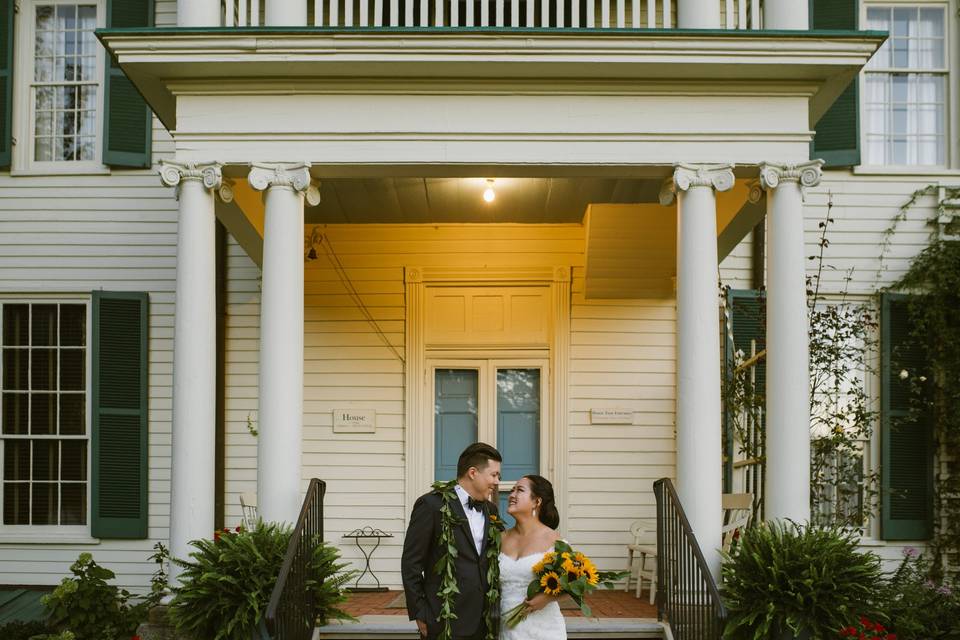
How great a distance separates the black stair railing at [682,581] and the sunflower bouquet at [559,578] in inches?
43.8

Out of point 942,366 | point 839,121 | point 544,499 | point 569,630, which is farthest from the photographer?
point 839,121

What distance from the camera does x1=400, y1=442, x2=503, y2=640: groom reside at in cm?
534

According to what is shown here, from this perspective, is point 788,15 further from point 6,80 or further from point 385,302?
point 6,80

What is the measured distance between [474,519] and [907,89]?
25.6 feet

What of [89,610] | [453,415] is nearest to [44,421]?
[89,610]

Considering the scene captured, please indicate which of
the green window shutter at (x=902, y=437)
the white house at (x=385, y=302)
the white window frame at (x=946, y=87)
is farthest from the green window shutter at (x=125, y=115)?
the green window shutter at (x=902, y=437)

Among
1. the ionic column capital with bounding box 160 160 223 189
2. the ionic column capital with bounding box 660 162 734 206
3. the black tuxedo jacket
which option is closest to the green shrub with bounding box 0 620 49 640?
the ionic column capital with bounding box 160 160 223 189

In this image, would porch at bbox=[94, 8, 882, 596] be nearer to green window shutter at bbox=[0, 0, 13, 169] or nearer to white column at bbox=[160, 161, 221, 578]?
white column at bbox=[160, 161, 221, 578]

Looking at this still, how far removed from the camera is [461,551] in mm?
Result: 5461

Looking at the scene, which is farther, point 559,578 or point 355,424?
point 355,424

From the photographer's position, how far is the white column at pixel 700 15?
7.30 m

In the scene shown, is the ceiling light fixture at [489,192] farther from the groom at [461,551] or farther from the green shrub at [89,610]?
the green shrub at [89,610]

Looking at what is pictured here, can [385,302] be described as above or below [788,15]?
below

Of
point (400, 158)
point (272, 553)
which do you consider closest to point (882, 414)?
point (400, 158)
